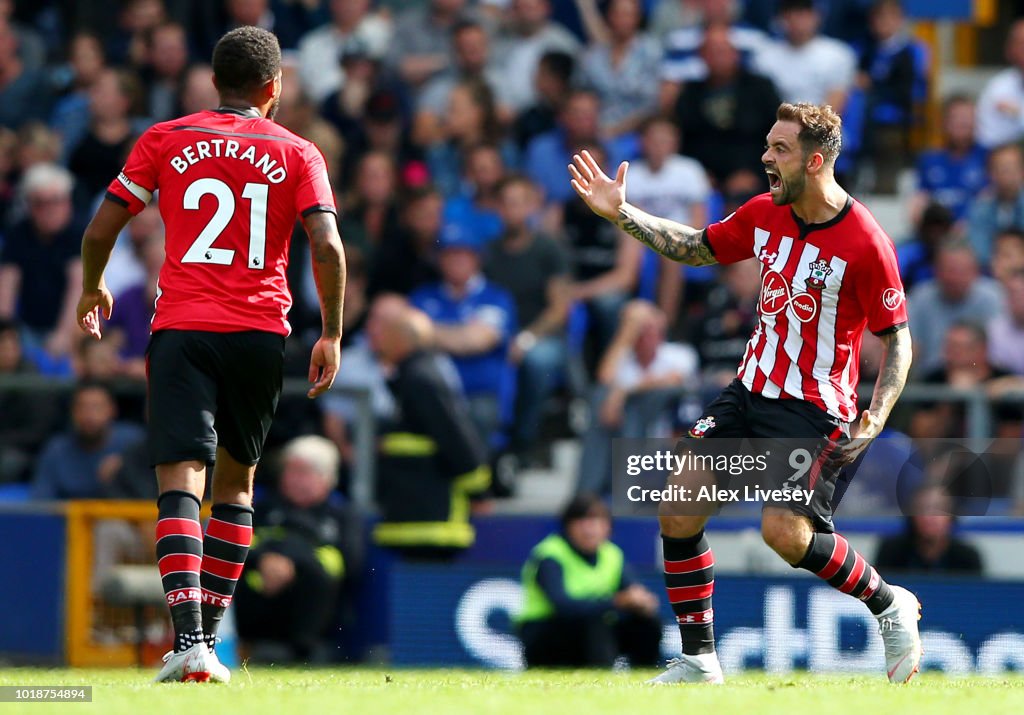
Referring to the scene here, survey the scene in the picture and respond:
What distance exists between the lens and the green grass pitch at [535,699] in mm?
5727

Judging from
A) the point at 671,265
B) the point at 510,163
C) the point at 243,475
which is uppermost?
the point at 510,163

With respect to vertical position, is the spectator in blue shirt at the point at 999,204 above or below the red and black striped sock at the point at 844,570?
above

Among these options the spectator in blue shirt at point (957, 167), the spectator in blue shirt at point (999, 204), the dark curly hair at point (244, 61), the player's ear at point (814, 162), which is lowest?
the player's ear at point (814, 162)

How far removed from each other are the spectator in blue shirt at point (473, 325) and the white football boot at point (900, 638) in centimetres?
531

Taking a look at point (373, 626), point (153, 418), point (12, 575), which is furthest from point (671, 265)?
point (153, 418)

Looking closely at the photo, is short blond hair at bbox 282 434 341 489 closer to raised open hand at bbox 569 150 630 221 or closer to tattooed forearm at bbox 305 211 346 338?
raised open hand at bbox 569 150 630 221

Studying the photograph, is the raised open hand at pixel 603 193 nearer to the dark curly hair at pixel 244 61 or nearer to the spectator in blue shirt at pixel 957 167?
the dark curly hair at pixel 244 61

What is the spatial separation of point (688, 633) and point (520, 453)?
536 cm

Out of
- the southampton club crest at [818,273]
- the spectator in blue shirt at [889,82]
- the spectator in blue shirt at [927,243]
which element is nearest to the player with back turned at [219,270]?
the southampton club crest at [818,273]

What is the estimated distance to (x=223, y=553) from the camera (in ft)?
23.3

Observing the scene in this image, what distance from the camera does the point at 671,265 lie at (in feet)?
44.0

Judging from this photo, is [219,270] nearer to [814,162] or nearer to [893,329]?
[814,162]

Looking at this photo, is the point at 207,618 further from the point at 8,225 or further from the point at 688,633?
the point at 8,225

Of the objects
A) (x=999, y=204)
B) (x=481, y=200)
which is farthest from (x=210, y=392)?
(x=999, y=204)
